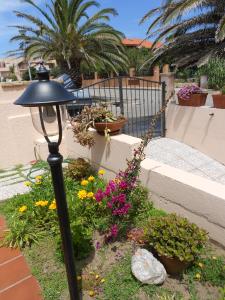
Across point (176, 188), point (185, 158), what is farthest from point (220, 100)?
point (176, 188)

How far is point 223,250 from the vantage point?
8.64ft

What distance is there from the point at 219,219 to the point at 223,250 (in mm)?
329

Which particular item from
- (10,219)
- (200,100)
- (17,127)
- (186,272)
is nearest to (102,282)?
(186,272)

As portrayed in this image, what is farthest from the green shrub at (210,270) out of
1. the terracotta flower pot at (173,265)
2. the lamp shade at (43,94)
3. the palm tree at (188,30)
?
the palm tree at (188,30)

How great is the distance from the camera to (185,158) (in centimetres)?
523

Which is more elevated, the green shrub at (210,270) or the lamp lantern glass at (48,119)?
the lamp lantern glass at (48,119)

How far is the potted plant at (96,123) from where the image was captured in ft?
12.1

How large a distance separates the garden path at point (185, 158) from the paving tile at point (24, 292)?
319 cm

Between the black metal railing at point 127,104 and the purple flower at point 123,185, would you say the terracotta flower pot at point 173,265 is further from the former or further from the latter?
the black metal railing at point 127,104

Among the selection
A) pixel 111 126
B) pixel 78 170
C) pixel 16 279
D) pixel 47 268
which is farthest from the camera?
pixel 78 170

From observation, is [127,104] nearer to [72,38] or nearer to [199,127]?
[199,127]

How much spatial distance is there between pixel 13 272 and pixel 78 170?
1830mm

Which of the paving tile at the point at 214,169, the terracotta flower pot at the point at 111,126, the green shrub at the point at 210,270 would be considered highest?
the terracotta flower pot at the point at 111,126

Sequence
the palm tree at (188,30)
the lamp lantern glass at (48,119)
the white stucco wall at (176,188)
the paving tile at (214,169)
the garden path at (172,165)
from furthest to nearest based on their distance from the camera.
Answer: the palm tree at (188,30) → the paving tile at (214,169) → the garden path at (172,165) → the white stucco wall at (176,188) → the lamp lantern glass at (48,119)
